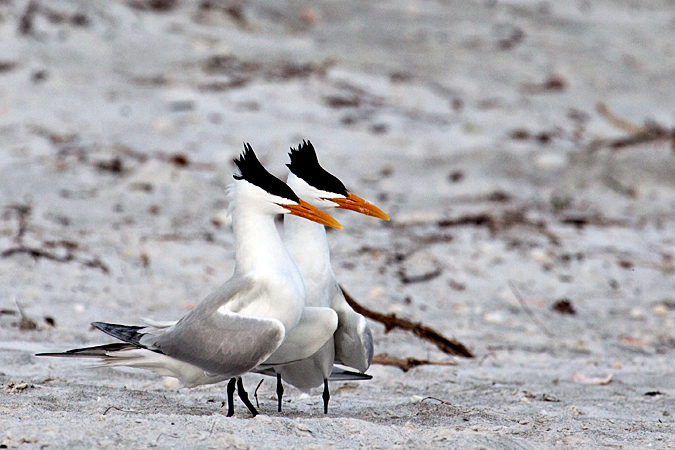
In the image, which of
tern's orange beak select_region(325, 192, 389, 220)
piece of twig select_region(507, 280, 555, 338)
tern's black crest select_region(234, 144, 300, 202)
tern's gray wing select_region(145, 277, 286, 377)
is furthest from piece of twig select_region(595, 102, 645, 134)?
tern's gray wing select_region(145, 277, 286, 377)

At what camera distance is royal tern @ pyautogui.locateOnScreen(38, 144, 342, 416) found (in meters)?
3.43

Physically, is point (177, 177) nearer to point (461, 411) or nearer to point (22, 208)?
point (22, 208)

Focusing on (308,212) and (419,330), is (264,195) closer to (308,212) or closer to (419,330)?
(308,212)

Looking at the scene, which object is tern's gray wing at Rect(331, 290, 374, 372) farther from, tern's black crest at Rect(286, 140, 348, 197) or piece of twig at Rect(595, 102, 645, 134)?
piece of twig at Rect(595, 102, 645, 134)

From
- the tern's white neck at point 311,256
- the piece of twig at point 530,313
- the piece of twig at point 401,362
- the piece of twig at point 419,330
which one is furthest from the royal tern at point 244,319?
the piece of twig at point 530,313

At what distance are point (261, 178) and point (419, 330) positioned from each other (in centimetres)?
162

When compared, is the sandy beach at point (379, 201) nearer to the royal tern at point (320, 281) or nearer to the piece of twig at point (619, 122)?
the piece of twig at point (619, 122)

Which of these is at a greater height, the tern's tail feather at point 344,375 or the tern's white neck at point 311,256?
the tern's white neck at point 311,256

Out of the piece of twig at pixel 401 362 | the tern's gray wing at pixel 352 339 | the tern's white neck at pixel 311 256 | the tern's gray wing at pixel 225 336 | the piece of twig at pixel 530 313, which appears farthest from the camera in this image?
the piece of twig at pixel 530 313

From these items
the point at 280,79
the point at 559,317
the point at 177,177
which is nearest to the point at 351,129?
the point at 280,79

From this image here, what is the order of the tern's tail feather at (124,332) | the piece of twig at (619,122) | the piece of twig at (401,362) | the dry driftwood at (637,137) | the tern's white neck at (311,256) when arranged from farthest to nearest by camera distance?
1. the piece of twig at (619,122)
2. the dry driftwood at (637,137)
3. the piece of twig at (401,362)
4. the tern's white neck at (311,256)
5. the tern's tail feather at (124,332)

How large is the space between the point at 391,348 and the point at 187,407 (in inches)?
64.1

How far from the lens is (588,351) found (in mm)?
5402

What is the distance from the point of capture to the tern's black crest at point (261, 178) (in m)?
3.63
